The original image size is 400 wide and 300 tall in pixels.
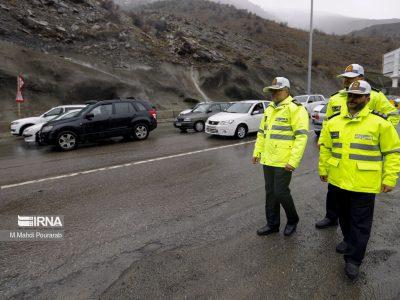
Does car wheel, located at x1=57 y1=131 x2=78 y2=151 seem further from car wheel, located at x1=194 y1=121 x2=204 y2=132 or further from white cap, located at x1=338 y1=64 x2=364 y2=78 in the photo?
white cap, located at x1=338 y1=64 x2=364 y2=78

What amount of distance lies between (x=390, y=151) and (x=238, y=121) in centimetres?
970

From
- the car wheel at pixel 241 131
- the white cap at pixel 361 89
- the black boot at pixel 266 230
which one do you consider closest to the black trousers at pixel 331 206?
the black boot at pixel 266 230

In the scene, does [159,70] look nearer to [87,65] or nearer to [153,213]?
[87,65]

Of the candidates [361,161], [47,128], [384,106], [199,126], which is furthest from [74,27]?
[361,161]

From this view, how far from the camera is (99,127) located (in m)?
11.5

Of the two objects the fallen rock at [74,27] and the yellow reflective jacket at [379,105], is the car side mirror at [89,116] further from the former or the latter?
the fallen rock at [74,27]

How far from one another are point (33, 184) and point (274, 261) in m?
5.14

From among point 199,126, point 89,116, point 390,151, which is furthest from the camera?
point 199,126

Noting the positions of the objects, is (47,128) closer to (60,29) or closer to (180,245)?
(180,245)

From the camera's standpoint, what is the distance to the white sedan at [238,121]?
12.5 m

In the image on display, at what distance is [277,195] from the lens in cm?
388

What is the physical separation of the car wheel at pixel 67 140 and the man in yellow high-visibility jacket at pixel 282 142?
856cm

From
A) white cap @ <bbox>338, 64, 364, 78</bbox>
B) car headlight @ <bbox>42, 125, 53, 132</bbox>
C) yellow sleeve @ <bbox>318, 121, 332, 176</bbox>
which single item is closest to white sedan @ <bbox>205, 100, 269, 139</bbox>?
car headlight @ <bbox>42, 125, 53, 132</bbox>

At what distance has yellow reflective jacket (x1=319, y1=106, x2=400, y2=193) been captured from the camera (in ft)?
9.88
